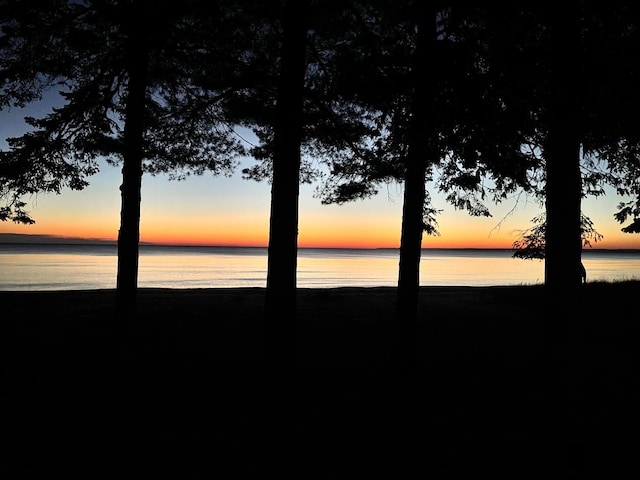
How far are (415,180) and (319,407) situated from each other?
383 cm

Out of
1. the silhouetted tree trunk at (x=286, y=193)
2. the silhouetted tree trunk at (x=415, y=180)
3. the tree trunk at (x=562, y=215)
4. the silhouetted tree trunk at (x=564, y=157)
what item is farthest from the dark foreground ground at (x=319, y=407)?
the silhouetted tree trunk at (x=415, y=180)

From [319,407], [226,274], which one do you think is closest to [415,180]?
[319,407]

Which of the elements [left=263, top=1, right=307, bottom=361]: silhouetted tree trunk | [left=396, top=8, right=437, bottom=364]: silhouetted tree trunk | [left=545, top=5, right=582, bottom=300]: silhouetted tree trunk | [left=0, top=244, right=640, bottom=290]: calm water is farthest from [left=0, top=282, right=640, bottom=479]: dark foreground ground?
A: [left=0, top=244, right=640, bottom=290]: calm water

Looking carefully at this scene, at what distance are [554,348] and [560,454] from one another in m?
1.14

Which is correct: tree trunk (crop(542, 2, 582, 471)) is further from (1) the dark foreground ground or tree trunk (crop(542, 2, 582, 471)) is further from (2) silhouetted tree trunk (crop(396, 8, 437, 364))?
(2) silhouetted tree trunk (crop(396, 8, 437, 364))

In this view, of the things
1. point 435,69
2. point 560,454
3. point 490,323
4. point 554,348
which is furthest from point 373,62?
point 490,323

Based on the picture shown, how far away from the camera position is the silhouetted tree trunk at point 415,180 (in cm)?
650

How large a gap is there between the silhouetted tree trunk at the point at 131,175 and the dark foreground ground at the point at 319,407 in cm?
81

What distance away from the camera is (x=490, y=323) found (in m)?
11.7

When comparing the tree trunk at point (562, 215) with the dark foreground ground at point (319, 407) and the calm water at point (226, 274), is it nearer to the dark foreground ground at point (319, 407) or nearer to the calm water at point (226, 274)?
the dark foreground ground at point (319, 407)

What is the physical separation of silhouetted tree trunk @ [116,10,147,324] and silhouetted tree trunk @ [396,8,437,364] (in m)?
4.75

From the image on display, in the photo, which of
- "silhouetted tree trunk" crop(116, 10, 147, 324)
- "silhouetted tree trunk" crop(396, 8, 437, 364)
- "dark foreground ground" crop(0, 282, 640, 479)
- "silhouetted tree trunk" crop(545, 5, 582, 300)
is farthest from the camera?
"silhouetted tree trunk" crop(116, 10, 147, 324)

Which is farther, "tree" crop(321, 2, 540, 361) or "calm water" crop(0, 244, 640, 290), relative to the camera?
"calm water" crop(0, 244, 640, 290)

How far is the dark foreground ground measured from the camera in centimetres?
393
